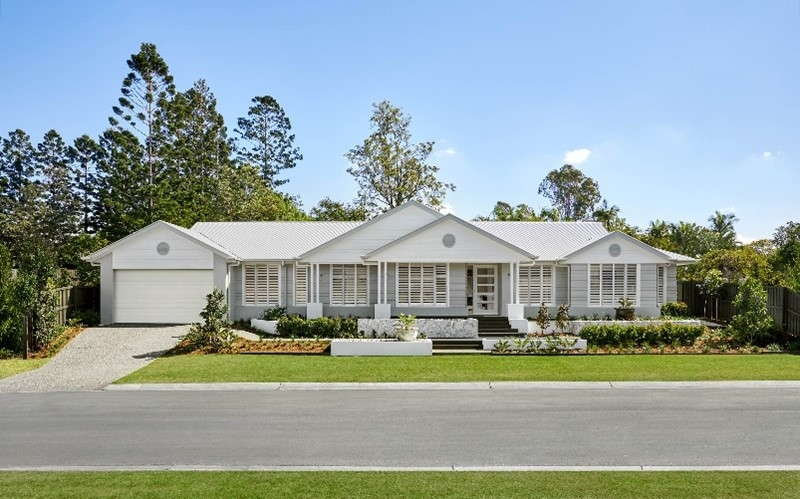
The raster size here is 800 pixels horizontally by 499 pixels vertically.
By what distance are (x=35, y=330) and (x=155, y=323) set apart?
6.39m

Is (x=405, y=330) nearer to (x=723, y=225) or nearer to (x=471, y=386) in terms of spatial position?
(x=471, y=386)

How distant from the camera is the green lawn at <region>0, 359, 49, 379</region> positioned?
17172 millimetres

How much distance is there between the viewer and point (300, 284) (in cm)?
2772

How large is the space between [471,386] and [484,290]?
12360 millimetres

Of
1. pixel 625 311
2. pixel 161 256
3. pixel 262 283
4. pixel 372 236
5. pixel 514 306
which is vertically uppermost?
pixel 372 236

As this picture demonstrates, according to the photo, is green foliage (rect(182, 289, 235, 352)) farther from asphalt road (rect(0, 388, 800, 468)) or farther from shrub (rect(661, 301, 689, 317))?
shrub (rect(661, 301, 689, 317))

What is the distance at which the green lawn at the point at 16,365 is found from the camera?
17.2m

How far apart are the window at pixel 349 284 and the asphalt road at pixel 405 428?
13.1m

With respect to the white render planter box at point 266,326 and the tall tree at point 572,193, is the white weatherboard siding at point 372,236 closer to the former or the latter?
the white render planter box at point 266,326

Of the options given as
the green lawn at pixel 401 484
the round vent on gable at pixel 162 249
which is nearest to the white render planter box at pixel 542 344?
the green lawn at pixel 401 484

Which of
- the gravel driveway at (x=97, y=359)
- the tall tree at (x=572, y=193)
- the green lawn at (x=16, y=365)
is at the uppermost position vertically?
the tall tree at (x=572, y=193)

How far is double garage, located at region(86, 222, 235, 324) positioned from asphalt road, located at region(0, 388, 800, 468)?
12.5 metres

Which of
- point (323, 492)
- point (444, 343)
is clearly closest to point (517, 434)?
point (323, 492)

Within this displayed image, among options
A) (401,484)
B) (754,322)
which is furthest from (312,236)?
(401,484)
